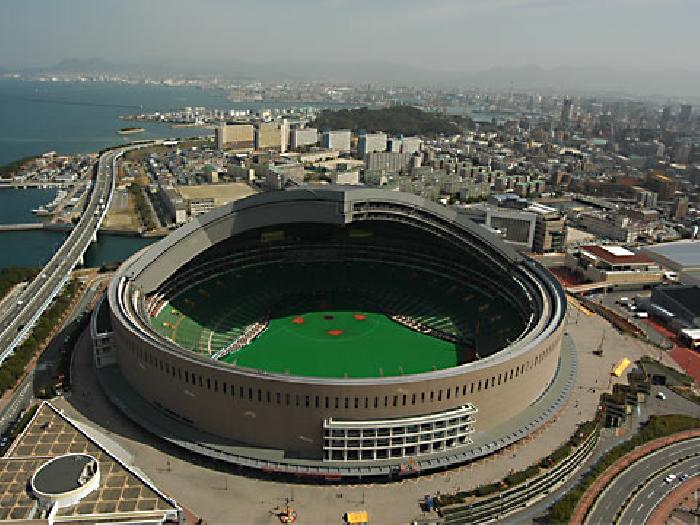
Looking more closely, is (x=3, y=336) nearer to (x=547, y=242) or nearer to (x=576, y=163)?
(x=547, y=242)

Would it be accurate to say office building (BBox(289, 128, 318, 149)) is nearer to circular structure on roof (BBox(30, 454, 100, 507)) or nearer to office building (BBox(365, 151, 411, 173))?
office building (BBox(365, 151, 411, 173))

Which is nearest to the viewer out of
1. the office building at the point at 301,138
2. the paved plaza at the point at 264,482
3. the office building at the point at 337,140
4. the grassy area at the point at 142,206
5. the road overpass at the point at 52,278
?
the paved plaza at the point at 264,482

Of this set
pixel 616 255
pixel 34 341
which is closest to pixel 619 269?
pixel 616 255

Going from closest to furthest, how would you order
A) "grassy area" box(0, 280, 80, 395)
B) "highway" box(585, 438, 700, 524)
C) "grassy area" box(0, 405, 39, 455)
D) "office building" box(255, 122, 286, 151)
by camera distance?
1. "highway" box(585, 438, 700, 524)
2. "grassy area" box(0, 405, 39, 455)
3. "grassy area" box(0, 280, 80, 395)
4. "office building" box(255, 122, 286, 151)

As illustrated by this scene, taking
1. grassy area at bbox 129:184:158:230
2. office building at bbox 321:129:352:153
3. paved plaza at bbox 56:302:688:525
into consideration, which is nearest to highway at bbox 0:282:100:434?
paved plaza at bbox 56:302:688:525

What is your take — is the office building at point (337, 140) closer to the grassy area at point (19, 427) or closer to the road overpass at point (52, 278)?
the road overpass at point (52, 278)

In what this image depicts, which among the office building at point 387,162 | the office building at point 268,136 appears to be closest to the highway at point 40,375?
the office building at point 387,162

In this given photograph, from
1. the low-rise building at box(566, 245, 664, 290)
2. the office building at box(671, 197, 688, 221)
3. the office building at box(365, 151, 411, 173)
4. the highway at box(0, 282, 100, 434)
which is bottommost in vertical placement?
the highway at box(0, 282, 100, 434)
